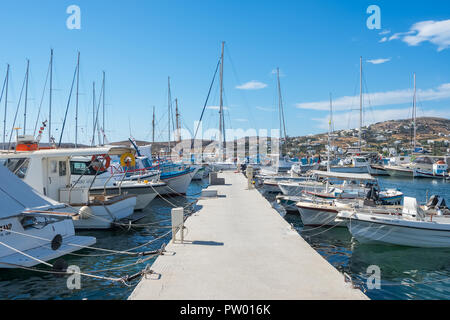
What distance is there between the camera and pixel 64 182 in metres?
15.9

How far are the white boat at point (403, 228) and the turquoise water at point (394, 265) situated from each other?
36 cm

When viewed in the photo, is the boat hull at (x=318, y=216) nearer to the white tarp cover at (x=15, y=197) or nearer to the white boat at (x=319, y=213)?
the white boat at (x=319, y=213)

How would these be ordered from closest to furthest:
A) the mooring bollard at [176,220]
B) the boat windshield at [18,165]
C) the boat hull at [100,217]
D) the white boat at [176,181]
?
1. the mooring bollard at [176,220]
2. the boat windshield at [18,165]
3. the boat hull at [100,217]
4. the white boat at [176,181]

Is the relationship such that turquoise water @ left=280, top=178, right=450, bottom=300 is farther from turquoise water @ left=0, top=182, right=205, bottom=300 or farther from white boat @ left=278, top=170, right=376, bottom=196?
turquoise water @ left=0, top=182, right=205, bottom=300

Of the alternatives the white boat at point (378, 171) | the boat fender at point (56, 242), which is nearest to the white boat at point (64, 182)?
the boat fender at point (56, 242)

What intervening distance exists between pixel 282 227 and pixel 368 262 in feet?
11.6

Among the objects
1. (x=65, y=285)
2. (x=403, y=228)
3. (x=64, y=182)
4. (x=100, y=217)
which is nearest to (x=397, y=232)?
(x=403, y=228)

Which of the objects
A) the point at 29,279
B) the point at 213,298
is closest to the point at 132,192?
the point at 29,279

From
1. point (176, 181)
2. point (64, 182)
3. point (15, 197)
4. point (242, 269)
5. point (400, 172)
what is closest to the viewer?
point (242, 269)

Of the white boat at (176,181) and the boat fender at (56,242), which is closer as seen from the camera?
the boat fender at (56,242)

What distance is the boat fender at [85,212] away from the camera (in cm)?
1464

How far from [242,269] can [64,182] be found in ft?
38.7

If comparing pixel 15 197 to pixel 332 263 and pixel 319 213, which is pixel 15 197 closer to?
pixel 332 263
